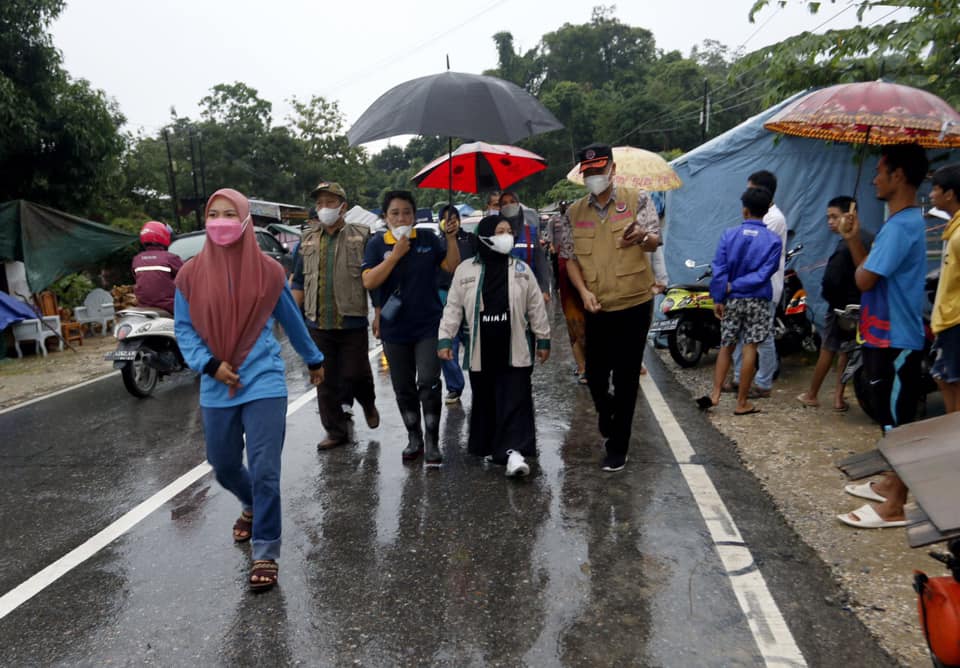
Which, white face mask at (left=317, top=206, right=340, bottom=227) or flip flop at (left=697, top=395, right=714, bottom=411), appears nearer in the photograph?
white face mask at (left=317, top=206, right=340, bottom=227)

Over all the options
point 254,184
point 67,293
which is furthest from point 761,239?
point 254,184

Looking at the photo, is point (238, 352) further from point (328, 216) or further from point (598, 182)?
point (598, 182)

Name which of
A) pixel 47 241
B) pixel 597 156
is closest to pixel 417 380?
pixel 597 156

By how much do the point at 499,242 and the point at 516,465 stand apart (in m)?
1.43

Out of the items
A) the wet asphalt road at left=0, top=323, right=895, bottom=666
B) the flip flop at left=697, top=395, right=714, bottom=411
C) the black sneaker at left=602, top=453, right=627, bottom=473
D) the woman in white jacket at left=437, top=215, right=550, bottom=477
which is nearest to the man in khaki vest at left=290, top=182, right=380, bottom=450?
the wet asphalt road at left=0, top=323, right=895, bottom=666

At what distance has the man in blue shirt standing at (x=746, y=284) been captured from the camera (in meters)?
5.91

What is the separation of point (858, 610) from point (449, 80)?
396cm

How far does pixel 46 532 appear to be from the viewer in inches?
168

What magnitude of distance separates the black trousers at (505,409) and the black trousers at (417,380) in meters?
0.35

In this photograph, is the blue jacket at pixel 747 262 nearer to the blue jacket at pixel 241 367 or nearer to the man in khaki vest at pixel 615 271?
the man in khaki vest at pixel 615 271

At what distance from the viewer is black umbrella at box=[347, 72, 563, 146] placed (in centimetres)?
484

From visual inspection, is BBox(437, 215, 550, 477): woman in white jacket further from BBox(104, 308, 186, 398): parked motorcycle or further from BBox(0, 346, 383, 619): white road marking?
BBox(104, 308, 186, 398): parked motorcycle

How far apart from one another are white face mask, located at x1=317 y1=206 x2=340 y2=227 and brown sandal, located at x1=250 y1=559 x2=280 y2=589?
2.59 meters

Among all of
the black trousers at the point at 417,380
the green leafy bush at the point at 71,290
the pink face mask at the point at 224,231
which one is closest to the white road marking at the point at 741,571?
the black trousers at the point at 417,380
